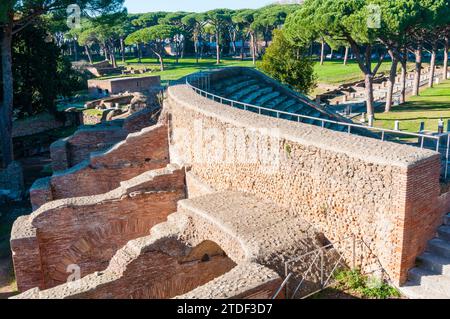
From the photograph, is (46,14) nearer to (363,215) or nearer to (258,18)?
(363,215)

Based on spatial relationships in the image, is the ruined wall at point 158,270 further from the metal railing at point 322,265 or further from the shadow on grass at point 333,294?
the shadow on grass at point 333,294

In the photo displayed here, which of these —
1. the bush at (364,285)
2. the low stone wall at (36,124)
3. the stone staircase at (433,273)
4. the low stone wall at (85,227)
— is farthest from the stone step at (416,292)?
the low stone wall at (36,124)

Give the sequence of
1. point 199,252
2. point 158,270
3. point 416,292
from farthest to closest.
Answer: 1. point 199,252
2. point 158,270
3. point 416,292

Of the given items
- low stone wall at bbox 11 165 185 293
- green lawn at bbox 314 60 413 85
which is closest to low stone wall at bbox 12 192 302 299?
low stone wall at bbox 11 165 185 293

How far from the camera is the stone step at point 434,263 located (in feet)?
18.5

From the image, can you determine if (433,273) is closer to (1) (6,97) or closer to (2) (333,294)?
(2) (333,294)

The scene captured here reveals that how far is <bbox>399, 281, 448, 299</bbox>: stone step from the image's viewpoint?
17.7ft

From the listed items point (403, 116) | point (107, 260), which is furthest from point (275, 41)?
point (107, 260)

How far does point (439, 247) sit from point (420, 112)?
1561 cm

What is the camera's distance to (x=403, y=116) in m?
19.8

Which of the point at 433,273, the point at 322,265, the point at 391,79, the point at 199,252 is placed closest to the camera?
the point at 433,273

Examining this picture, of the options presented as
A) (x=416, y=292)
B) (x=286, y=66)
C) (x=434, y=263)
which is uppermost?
(x=286, y=66)

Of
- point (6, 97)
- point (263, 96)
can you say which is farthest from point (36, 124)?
point (263, 96)

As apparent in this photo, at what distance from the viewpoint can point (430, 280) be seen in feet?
18.2
